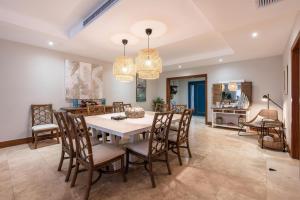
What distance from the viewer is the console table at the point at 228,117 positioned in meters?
4.82

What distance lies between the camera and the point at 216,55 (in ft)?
15.2

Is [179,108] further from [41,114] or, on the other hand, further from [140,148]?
[41,114]

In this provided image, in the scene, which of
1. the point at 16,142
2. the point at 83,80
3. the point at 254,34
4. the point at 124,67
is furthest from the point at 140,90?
the point at 254,34

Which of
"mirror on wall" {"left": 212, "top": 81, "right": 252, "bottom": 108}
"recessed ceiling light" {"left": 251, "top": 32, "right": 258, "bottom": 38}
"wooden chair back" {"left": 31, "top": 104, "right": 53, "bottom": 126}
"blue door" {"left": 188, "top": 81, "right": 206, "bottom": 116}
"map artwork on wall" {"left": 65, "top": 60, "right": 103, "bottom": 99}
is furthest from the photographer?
"blue door" {"left": 188, "top": 81, "right": 206, "bottom": 116}

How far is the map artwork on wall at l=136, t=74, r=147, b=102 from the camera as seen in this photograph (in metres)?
6.43

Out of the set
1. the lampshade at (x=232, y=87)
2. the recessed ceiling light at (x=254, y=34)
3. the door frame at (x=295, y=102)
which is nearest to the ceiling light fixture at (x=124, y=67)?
the recessed ceiling light at (x=254, y=34)

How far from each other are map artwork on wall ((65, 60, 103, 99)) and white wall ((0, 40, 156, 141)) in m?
0.17

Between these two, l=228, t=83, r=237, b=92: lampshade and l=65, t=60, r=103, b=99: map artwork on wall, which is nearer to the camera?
l=65, t=60, r=103, b=99: map artwork on wall

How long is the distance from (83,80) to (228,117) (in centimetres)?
508

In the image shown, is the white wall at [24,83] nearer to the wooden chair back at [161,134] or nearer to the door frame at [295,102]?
the wooden chair back at [161,134]

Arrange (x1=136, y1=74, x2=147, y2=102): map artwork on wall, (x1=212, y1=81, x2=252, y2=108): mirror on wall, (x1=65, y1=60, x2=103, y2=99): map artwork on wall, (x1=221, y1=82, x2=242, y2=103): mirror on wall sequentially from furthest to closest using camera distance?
1. (x1=136, y1=74, x2=147, y2=102): map artwork on wall
2. (x1=221, y1=82, x2=242, y2=103): mirror on wall
3. (x1=212, y1=81, x2=252, y2=108): mirror on wall
4. (x1=65, y1=60, x2=103, y2=99): map artwork on wall

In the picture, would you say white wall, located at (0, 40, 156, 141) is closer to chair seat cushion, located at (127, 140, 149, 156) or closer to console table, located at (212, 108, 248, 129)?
chair seat cushion, located at (127, 140, 149, 156)

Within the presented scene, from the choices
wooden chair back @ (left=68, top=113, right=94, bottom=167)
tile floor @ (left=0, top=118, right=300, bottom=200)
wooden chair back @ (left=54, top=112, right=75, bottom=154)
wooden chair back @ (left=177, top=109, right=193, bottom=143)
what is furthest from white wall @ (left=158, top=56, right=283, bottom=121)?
Answer: wooden chair back @ (left=54, top=112, right=75, bottom=154)

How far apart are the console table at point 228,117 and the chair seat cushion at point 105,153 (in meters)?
4.30
